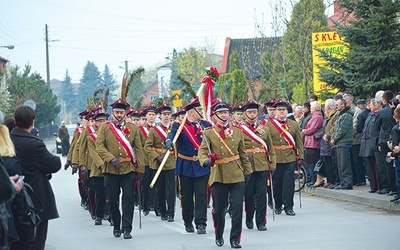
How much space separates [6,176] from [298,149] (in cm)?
1034

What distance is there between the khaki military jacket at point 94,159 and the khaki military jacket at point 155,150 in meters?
1.14

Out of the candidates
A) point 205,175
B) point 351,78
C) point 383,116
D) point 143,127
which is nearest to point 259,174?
point 205,175

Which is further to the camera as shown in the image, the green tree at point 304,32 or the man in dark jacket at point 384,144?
the green tree at point 304,32

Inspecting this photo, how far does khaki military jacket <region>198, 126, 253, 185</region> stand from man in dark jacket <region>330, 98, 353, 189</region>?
741cm

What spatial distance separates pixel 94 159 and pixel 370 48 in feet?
31.1

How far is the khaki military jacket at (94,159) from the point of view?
1492 cm

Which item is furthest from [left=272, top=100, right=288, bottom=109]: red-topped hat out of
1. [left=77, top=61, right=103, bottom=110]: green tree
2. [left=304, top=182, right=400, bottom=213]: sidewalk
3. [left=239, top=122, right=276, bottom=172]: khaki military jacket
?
[left=77, top=61, right=103, bottom=110]: green tree

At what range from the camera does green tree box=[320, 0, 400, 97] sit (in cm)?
2191

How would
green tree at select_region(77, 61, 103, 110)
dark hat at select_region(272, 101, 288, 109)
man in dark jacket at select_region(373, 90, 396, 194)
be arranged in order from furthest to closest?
green tree at select_region(77, 61, 103, 110) < man in dark jacket at select_region(373, 90, 396, 194) < dark hat at select_region(272, 101, 288, 109)

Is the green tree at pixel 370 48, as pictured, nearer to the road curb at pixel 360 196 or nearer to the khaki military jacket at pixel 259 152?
the road curb at pixel 360 196

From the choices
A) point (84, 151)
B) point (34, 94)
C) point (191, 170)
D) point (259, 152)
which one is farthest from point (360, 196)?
point (34, 94)

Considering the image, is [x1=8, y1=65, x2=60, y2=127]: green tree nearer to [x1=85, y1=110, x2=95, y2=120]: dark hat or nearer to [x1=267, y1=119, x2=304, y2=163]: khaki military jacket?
[x1=85, y1=110, x2=95, y2=120]: dark hat

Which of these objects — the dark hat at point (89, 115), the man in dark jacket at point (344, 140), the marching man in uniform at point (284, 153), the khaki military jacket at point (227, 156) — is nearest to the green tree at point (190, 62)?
the man in dark jacket at point (344, 140)

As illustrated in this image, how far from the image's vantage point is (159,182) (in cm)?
1733
